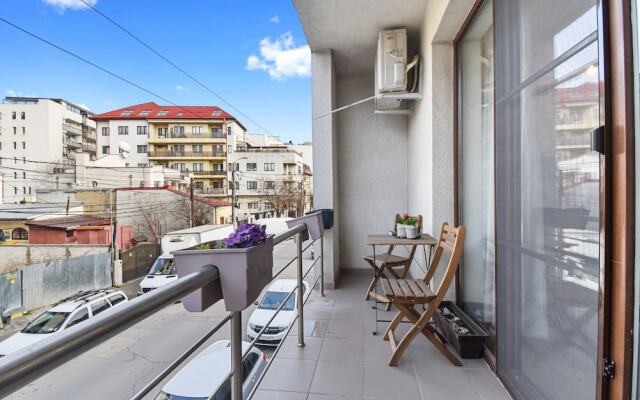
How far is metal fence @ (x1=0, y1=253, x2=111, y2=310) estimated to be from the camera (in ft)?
28.9

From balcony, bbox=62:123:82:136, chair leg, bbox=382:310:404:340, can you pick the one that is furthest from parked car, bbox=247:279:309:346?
balcony, bbox=62:123:82:136

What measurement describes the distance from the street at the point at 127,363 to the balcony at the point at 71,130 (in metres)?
29.1

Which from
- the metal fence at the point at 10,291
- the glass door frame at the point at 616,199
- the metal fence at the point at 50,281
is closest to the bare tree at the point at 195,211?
the metal fence at the point at 50,281

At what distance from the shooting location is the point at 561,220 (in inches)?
43.8

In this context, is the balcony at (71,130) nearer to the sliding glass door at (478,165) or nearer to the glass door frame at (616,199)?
the sliding glass door at (478,165)

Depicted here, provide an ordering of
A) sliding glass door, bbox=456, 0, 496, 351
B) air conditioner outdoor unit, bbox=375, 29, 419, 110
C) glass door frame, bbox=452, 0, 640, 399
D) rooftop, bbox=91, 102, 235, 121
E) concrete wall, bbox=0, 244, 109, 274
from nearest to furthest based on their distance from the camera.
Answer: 1. glass door frame, bbox=452, 0, 640, 399
2. sliding glass door, bbox=456, 0, 496, 351
3. air conditioner outdoor unit, bbox=375, 29, 419, 110
4. concrete wall, bbox=0, 244, 109, 274
5. rooftop, bbox=91, 102, 235, 121

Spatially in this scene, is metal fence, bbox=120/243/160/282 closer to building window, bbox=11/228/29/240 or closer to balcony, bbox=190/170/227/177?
building window, bbox=11/228/29/240

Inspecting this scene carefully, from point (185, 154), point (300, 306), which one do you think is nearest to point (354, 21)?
point (300, 306)

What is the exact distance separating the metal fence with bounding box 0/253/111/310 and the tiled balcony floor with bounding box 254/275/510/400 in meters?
10.8

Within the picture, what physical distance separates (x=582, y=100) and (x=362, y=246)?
120 inches

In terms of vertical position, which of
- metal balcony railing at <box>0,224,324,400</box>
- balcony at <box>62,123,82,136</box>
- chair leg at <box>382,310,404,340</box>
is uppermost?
balcony at <box>62,123,82,136</box>

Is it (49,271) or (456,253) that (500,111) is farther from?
(49,271)

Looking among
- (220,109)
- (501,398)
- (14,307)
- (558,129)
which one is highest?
(220,109)

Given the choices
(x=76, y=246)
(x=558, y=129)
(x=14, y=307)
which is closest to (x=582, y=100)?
(x=558, y=129)
